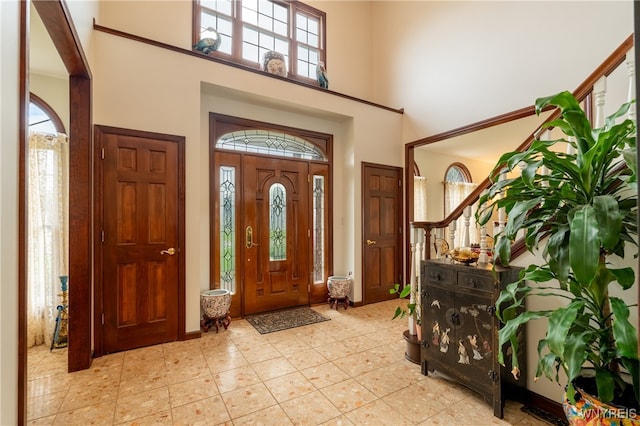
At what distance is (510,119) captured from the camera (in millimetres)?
3600

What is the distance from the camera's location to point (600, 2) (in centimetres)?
291

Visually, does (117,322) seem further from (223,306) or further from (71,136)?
(71,136)

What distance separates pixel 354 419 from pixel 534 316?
1250 millimetres

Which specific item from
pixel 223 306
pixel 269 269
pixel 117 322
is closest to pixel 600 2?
pixel 269 269

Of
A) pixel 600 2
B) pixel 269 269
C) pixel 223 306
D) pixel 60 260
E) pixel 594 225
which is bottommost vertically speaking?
pixel 223 306

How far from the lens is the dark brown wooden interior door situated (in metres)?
3.90

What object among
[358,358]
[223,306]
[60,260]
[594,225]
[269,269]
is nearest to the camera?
[594,225]

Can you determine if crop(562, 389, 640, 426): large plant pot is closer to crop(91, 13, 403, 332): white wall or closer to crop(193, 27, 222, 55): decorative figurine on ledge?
crop(91, 13, 403, 332): white wall

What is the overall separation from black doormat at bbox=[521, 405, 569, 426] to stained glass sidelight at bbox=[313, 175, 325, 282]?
113 inches

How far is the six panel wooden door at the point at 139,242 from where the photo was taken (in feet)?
9.22

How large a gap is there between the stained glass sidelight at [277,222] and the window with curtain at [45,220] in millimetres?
2230

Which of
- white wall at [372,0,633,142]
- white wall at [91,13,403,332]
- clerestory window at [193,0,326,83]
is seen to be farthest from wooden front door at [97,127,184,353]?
white wall at [372,0,633,142]

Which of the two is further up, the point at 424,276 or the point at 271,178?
the point at 271,178

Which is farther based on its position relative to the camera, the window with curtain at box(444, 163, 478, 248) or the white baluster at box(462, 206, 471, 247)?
the window with curtain at box(444, 163, 478, 248)
